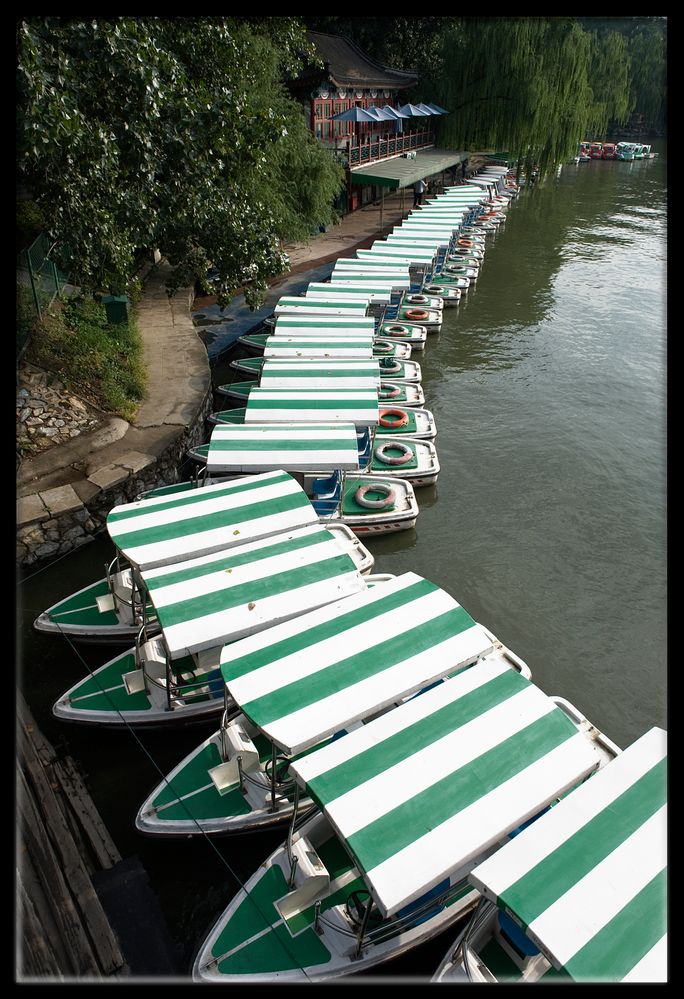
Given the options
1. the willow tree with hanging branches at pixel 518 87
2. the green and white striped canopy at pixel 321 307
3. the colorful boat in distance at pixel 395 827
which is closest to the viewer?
the colorful boat in distance at pixel 395 827

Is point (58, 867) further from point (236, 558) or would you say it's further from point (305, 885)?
point (236, 558)

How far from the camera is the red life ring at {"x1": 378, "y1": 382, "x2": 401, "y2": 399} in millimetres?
18781

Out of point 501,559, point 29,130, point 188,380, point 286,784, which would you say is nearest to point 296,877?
point 286,784

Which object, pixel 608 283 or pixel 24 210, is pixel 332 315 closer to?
pixel 24 210

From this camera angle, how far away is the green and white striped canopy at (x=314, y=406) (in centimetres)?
1477

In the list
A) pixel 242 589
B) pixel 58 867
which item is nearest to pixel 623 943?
pixel 58 867

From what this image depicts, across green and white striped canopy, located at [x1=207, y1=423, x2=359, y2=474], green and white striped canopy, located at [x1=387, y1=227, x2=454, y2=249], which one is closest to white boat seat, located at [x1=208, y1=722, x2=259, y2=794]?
green and white striped canopy, located at [x1=207, y1=423, x2=359, y2=474]

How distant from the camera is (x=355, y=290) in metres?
22.6

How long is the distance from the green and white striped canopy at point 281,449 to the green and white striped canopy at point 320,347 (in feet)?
15.7

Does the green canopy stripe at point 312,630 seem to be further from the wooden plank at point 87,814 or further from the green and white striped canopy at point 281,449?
the green and white striped canopy at point 281,449

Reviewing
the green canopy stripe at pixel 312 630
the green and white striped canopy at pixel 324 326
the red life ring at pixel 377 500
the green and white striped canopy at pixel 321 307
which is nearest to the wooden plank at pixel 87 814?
the green canopy stripe at pixel 312 630

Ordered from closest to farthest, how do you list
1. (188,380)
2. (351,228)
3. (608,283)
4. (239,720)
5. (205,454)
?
(239,720)
(205,454)
(188,380)
(608,283)
(351,228)

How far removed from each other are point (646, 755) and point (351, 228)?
35.0m

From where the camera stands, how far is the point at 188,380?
17.8 metres
